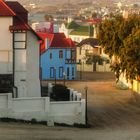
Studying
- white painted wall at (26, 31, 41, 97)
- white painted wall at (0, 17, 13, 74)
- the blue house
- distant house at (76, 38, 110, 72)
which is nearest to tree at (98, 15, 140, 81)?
white painted wall at (26, 31, 41, 97)

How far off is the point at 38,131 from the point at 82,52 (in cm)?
6764

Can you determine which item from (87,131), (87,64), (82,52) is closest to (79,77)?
(87,64)

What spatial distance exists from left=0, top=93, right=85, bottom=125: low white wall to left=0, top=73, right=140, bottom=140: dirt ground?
93 cm

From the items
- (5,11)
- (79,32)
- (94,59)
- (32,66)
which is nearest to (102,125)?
(32,66)

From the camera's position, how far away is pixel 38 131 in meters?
32.8

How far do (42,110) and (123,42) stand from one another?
18.4m

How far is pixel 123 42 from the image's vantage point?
52500 millimetres

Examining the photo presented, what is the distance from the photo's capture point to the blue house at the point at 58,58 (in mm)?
79938

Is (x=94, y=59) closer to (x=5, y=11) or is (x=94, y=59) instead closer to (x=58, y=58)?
(x=58, y=58)

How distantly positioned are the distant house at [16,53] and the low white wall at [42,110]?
4249 millimetres

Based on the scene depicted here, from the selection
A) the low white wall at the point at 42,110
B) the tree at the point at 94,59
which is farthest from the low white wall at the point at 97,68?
the low white wall at the point at 42,110

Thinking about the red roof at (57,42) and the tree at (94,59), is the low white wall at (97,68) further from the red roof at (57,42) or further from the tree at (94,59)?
the red roof at (57,42)

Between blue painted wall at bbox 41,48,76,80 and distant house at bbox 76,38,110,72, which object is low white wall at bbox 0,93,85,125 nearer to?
blue painted wall at bbox 41,48,76,80

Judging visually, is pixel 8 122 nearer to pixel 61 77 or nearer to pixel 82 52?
pixel 61 77
